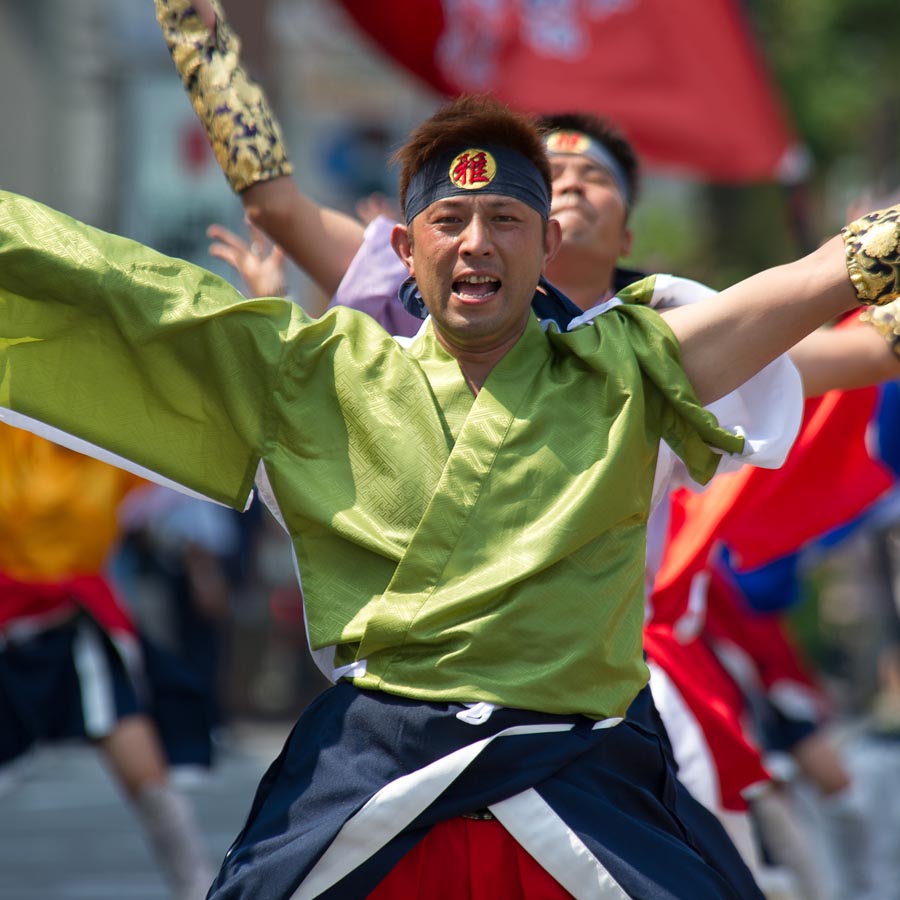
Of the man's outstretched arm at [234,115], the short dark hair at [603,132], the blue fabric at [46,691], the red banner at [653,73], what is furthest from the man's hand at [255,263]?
the red banner at [653,73]

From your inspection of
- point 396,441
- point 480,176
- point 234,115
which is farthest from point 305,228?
point 396,441

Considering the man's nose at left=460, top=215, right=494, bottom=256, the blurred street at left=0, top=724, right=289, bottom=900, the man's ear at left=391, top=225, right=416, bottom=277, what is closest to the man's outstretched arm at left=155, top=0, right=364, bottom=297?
the man's ear at left=391, top=225, right=416, bottom=277

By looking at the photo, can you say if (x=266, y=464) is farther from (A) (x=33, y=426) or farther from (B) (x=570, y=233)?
(B) (x=570, y=233)

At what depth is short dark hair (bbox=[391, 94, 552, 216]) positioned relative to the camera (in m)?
2.78

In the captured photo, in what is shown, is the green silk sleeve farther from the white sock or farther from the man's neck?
the white sock

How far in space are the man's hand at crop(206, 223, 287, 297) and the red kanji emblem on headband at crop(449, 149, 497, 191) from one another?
3.44 feet

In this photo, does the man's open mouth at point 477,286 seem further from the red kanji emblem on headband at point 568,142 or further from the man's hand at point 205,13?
the red kanji emblem on headband at point 568,142

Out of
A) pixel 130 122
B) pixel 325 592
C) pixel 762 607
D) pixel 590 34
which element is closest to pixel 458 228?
pixel 325 592

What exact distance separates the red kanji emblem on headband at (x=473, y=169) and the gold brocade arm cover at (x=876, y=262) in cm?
55

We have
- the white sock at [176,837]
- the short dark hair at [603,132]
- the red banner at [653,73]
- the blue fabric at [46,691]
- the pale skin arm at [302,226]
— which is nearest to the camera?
the pale skin arm at [302,226]

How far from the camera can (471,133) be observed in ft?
9.12

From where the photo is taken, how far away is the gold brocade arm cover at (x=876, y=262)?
8.81 ft

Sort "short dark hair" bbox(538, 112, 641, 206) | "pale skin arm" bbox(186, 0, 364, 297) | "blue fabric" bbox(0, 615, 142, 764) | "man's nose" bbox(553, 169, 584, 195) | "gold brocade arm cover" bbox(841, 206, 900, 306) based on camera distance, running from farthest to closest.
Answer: "blue fabric" bbox(0, 615, 142, 764), "short dark hair" bbox(538, 112, 641, 206), "man's nose" bbox(553, 169, 584, 195), "pale skin arm" bbox(186, 0, 364, 297), "gold brocade arm cover" bbox(841, 206, 900, 306)

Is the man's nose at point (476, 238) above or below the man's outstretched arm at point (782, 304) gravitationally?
above
